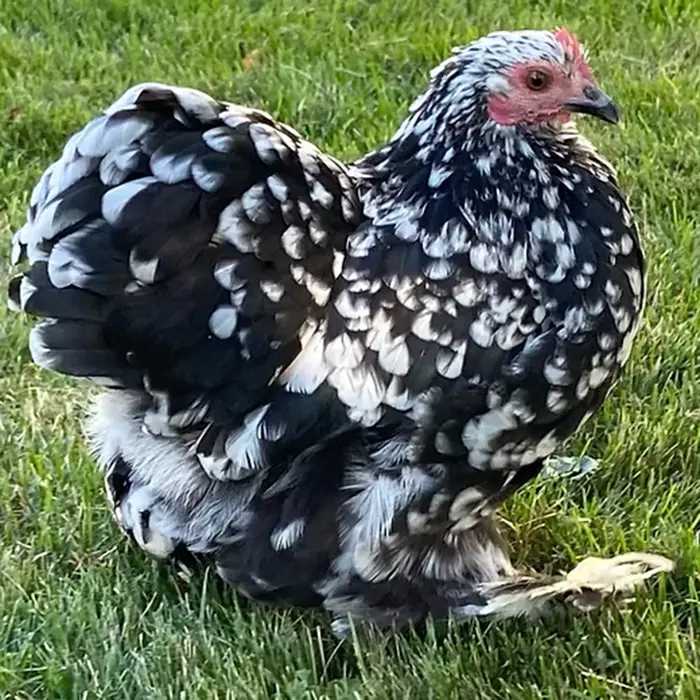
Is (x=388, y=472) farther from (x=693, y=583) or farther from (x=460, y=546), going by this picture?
(x=693, y=583)

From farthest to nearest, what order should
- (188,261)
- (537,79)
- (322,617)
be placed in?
(322,617) → (537,79) → (188,261)

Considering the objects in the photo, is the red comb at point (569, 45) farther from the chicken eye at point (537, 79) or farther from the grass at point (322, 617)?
the grass at point (322, 617)

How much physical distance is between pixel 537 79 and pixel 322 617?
0.86m

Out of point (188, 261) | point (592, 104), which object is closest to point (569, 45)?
point (592, 104)

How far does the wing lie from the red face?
279mm

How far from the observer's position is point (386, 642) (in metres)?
2.02

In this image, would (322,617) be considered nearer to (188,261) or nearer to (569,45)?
(188,261)

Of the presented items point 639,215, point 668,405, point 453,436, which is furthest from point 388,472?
point 639,215

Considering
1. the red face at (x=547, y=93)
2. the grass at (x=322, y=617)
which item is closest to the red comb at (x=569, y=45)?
the red face at (x=547, y=93)

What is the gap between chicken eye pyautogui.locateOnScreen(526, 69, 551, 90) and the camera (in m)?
1.89

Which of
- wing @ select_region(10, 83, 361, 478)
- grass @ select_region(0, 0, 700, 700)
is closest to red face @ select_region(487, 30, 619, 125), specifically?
wing @ select_region(10, 83, 361, 478)

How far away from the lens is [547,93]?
1.91 metres

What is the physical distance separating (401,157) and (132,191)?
1.40ft

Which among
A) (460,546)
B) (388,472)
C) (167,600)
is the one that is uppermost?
(388,472)
